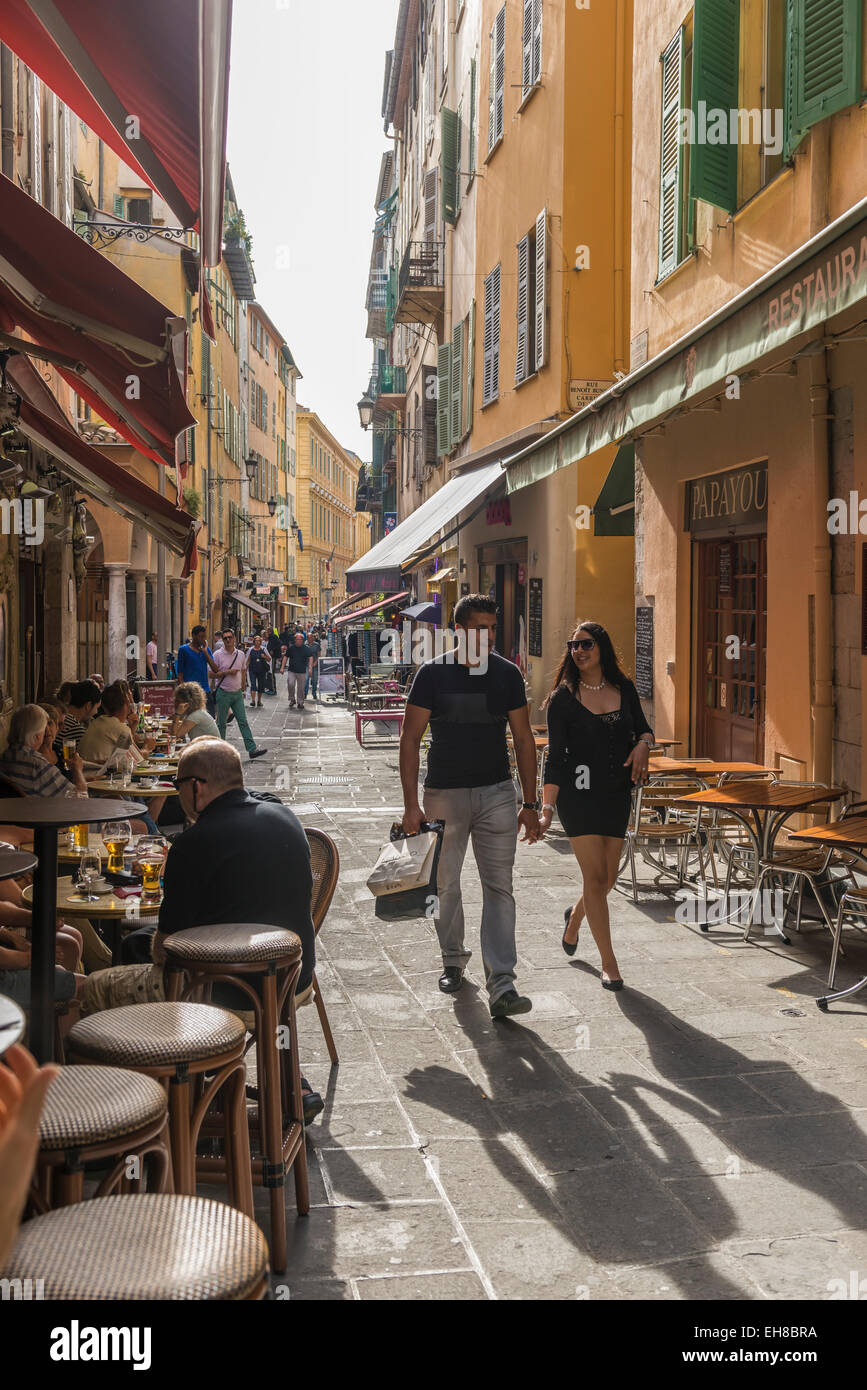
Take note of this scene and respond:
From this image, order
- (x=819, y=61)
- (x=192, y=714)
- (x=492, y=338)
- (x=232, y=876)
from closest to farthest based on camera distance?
1. (x=232, y=876)
2. (x=819, y=61)
3. (x=192, y=714)
4. (x=492, y=338)

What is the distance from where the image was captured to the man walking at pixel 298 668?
27.2m

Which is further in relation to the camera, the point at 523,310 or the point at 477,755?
the point at 523,310

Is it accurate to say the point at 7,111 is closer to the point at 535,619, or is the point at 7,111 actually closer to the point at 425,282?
the point at 535,619

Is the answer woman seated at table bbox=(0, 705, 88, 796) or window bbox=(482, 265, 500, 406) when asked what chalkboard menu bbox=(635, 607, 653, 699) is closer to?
woman seated at table bbox=(0, 705, 88, 796)

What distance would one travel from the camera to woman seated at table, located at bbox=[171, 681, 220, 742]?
32.1 feet

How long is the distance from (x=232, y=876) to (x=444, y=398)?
2014 cm

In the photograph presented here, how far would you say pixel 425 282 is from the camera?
81.7 ft

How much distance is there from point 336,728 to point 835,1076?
18283mm

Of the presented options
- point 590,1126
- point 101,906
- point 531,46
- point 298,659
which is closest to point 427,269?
point 298,659

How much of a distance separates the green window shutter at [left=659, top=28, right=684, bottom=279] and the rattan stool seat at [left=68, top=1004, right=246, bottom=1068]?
347 inches

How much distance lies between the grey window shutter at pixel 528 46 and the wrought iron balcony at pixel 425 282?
8335 mm

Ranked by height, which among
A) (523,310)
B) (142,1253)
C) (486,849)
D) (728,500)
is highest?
(523,310)
